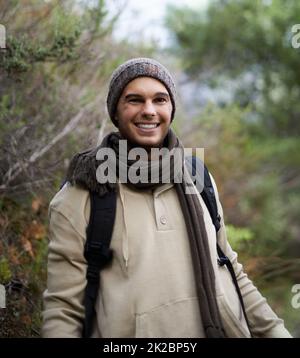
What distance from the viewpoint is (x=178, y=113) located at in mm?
8172

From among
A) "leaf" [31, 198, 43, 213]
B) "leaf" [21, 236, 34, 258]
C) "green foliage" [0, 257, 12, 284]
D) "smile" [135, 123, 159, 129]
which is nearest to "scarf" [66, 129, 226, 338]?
"smile" [135, 123, 159, 129]

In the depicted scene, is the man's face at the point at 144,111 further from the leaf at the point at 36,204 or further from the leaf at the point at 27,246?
the leaf at the point at 36,204

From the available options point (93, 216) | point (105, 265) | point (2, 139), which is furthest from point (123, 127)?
point (2, 139)

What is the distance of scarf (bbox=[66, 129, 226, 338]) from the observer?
2742 millimetres

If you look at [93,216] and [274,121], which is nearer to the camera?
[93,216]

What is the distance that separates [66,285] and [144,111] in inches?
37.6

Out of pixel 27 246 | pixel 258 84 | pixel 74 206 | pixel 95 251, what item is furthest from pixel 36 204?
pixel 258 84

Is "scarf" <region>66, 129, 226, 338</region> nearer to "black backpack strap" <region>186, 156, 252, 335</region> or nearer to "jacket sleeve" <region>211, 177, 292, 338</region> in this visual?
"black backpack strap" <region>186, 156, 252, 335</region>

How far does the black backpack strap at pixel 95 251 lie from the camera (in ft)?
8.87

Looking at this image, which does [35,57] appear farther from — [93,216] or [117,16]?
[93,216]

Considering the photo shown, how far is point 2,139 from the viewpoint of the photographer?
4621 millimetres

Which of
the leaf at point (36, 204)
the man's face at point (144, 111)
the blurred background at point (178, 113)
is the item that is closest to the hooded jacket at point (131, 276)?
the man's face at point (144, 111)

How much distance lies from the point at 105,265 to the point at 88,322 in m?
0.28

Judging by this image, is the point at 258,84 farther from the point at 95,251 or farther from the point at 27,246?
the point at 95,251
